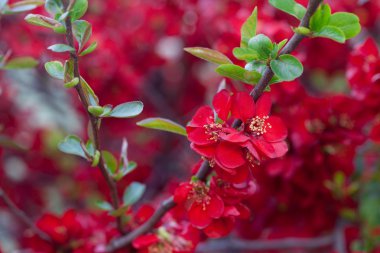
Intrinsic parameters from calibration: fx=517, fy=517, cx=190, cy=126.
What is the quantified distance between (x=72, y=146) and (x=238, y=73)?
0.22 meters

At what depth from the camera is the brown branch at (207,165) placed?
1.77 feet

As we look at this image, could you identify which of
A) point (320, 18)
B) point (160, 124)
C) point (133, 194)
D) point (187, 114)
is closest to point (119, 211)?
point (133, 194)

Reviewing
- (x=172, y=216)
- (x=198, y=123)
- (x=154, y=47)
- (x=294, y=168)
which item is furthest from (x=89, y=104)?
(x=154, y=47)

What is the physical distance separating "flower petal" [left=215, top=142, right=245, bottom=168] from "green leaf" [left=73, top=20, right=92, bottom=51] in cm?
19

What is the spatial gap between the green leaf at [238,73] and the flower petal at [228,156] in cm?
7

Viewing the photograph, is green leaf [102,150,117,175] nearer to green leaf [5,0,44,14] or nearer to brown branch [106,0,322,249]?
brown branch [106,0,322,249]

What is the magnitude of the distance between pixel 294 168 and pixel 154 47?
63 centimetres

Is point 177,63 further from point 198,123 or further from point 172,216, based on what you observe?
point 198,123

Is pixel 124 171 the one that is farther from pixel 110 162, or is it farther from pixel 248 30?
pixel 248 30

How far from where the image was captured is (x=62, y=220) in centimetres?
86

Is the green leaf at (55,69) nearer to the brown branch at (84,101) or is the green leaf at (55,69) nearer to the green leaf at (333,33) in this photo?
the brown branch at (84,101)

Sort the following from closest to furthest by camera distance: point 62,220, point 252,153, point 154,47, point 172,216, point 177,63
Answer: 1. point 252,153
2. point 172,216
3. point 62,220
4. point 154,47
5. point 177,63

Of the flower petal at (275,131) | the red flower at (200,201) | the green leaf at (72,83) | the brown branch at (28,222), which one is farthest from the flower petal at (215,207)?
the brown branch at (28,222)

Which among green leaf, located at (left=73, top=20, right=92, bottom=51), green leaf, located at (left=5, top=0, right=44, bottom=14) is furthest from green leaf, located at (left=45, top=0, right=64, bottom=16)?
green leaf, located at (left=5, top=0, right=44, bottom=14)
